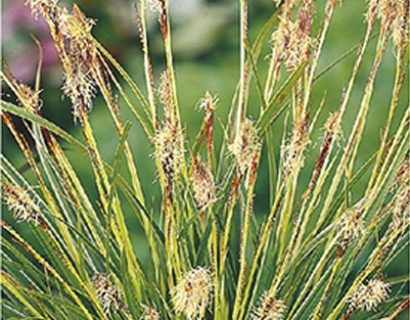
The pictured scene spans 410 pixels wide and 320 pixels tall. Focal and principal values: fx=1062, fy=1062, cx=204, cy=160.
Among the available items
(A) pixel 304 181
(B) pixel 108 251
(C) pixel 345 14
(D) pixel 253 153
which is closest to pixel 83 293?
(B) pixel 108 251

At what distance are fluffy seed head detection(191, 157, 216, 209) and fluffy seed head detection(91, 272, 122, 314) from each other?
8cm

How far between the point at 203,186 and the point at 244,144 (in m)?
0.05

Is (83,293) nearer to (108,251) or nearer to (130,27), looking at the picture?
(108,251)

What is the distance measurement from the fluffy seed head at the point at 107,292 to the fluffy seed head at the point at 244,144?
12 centimetres

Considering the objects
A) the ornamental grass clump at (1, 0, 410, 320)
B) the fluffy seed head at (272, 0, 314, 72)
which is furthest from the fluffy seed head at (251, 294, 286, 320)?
the fluffy seed head at (272, 0, 314, 72)

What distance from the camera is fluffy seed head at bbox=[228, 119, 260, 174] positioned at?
2.02 ft

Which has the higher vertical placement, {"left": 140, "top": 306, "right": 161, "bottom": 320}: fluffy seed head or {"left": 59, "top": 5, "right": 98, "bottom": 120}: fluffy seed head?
{"left": 59, "top": 5, "right": 98, "bottom": 120}: fluffy seed head

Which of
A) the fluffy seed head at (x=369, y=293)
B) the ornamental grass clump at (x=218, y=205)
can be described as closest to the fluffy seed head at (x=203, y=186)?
the ornamental grass clump at (x=218, y=205)

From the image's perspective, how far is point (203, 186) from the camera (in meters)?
0.66

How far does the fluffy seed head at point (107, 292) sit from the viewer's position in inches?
26.4

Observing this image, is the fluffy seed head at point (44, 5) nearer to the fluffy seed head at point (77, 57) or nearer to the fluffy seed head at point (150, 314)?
the fluffy seed head at point (77, 57)

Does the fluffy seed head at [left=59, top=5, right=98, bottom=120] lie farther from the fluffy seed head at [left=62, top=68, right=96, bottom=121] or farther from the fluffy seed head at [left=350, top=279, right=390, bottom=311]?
the fluffy seed head at [left=350, top=279, right=390, bottom=311]

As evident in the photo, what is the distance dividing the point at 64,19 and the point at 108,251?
0.15 m

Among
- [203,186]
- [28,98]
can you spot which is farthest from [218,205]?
[28,98]
